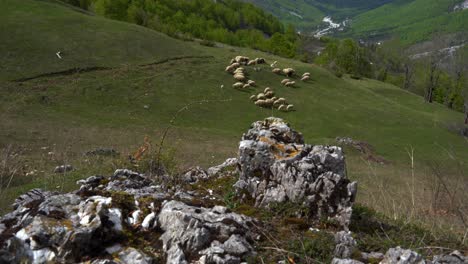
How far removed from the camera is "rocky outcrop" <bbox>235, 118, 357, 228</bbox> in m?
6.13

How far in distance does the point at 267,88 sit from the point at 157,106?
10813 mm

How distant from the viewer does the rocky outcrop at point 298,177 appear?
6.13 m

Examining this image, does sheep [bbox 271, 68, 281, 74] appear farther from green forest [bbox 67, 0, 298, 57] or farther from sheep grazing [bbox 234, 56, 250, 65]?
green forest [bbox 67, 0, 298, 57]

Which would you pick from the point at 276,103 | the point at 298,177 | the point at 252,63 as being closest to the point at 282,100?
the point at 276,103

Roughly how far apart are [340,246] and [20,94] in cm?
2826

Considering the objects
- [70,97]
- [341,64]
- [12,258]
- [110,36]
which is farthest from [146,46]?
[341,64]

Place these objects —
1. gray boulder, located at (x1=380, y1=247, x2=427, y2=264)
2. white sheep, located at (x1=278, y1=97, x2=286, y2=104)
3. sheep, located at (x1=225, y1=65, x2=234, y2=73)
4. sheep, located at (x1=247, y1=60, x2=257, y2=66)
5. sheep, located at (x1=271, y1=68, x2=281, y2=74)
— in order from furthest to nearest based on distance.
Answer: sheep, located at (x1=247, y1=60, x2=257, y2=66)
sheep, located at (x1=271, y1=68, x2=281, y2=74)
sheep, located at (x1=225, y1=65, x2=234, y2=73)
white sheep, located at (x1=278, y1=97, x2=286, y2=104)
gray boulder, located at (x1=380, y1=247, x2=427, y2=264)

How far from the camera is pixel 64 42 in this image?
121ft

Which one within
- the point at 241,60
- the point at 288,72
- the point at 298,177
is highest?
the point at 241,60

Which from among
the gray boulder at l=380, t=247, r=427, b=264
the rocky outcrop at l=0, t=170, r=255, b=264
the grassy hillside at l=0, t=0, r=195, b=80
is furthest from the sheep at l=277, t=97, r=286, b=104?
the gray boulder at l=380, t=247, r=427, b=264

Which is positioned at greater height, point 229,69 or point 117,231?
point 229,69

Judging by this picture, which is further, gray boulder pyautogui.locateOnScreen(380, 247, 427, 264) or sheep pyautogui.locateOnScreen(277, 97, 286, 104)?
sheep pyautogui.locateOnScreen(277, 97, 286, 104)

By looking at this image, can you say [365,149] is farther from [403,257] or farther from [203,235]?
[203,235]

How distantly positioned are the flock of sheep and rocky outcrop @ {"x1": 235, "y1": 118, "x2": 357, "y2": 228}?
26140 millimetres
